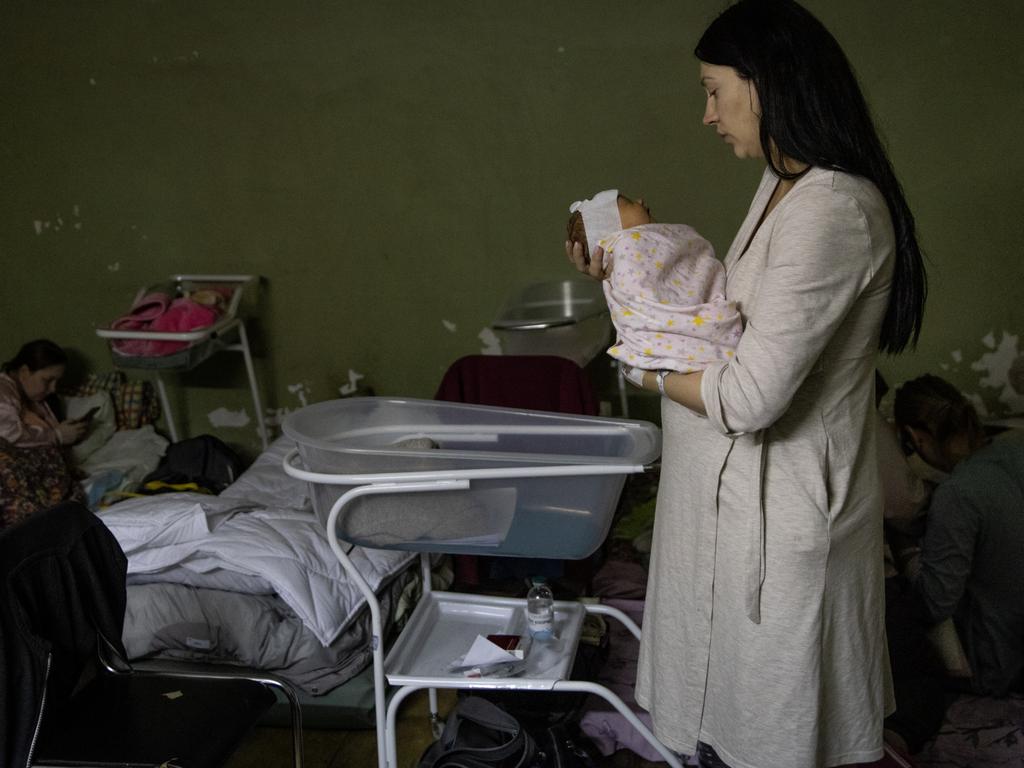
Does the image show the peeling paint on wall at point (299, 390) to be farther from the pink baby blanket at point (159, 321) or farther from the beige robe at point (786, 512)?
the beige robe at point (786, 512)

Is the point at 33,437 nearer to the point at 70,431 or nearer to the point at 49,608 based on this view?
the point at 70,431

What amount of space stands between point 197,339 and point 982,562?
268cm

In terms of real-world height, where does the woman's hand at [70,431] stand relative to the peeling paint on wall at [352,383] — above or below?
below

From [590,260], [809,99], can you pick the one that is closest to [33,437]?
[590,260]

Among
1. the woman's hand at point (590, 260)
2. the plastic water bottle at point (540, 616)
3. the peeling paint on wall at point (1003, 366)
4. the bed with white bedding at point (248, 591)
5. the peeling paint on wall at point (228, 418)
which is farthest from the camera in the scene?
the peeling paint on wall at point (228, 418)

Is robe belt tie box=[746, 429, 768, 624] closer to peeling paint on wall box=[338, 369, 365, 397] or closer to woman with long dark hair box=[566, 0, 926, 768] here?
woman with long dark hair box=[566, 0, 926, 768]

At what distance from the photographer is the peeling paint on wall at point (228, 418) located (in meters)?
4.32

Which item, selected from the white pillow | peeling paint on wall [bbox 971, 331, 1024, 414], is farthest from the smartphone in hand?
peeling paint on wall [bbox 971, 331, 1024, 414]

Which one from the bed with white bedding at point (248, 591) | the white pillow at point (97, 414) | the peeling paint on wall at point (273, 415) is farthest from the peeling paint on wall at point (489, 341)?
Result: the white pillow at point (97, 414)

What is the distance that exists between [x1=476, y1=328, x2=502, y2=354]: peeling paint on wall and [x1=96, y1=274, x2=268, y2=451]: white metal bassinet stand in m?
0.95

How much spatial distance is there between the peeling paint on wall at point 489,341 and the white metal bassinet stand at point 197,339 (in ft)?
3.12

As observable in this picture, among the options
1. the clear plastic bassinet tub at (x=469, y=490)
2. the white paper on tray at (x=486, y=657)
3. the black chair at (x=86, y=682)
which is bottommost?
the white paper on tray at (x=486, y=657)

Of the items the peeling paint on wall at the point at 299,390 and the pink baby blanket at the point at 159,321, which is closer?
the pink baby blanket at the point at 159,321

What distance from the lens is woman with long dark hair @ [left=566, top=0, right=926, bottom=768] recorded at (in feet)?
4.28
